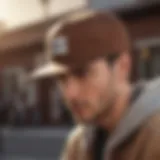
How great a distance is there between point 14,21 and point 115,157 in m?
3.73

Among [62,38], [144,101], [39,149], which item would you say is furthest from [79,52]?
[39,149]

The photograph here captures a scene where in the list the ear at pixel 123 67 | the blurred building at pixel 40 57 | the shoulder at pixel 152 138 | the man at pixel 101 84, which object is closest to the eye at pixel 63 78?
the man at pixel 101 84

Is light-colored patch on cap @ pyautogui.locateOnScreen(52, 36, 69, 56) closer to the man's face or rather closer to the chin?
the man's face

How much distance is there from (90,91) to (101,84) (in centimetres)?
4

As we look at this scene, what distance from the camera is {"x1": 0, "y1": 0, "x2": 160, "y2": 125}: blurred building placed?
446 cm

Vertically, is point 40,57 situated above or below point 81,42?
above

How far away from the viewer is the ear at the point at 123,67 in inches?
53.1

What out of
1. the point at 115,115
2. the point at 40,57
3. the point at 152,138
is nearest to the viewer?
the point at 152,138

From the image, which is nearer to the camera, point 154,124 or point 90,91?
point 154,124

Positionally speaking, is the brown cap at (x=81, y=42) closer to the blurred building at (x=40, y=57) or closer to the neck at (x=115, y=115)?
the neck at (x=115, y=115)

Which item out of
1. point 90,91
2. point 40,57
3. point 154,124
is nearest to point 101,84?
point 90,91

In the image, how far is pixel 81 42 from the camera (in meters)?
1.31

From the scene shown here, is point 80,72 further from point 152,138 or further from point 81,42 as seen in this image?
point 152,138

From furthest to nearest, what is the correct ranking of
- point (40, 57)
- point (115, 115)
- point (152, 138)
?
point (40, 57), point (115, 115), point (152, 138)
